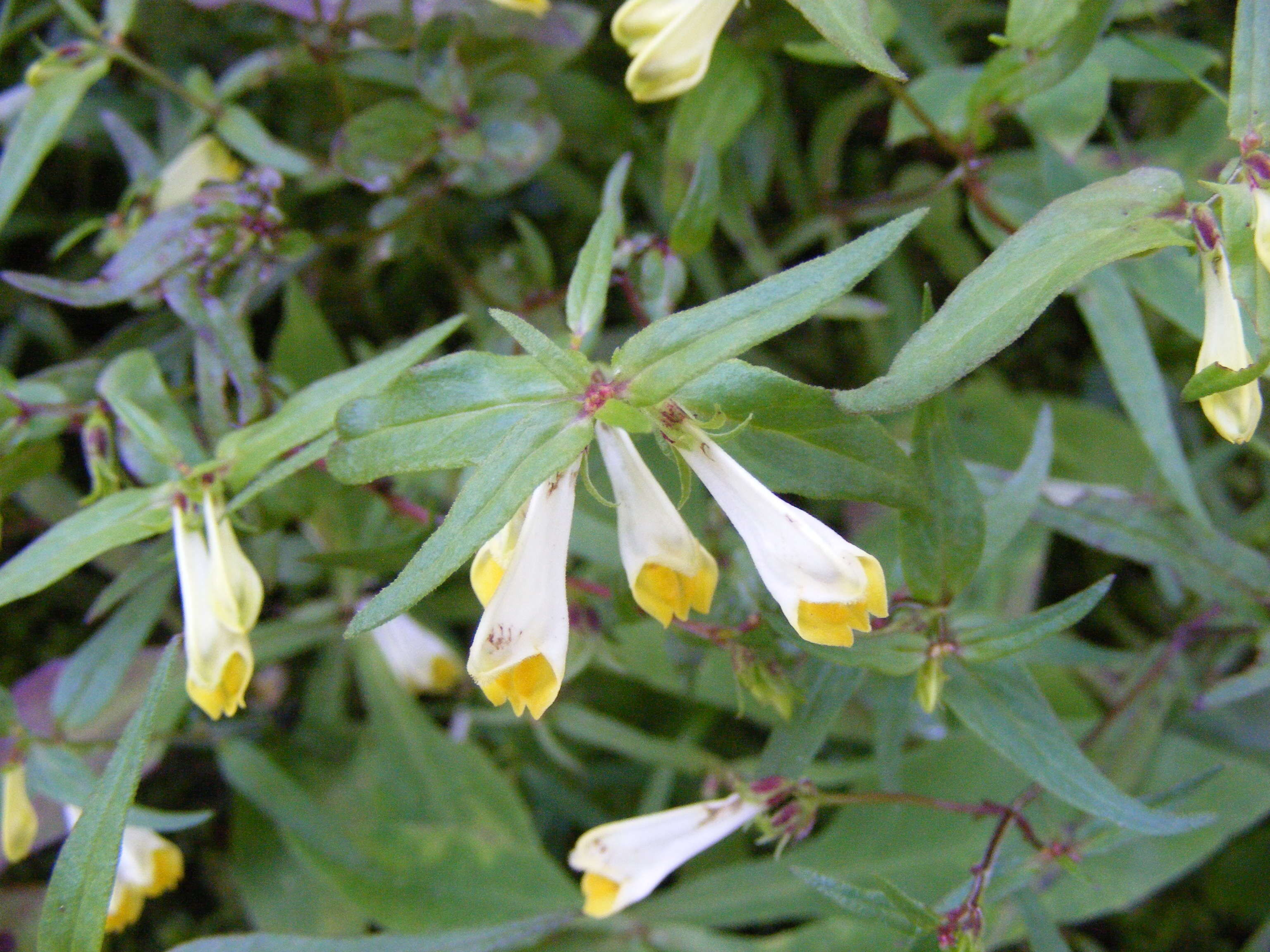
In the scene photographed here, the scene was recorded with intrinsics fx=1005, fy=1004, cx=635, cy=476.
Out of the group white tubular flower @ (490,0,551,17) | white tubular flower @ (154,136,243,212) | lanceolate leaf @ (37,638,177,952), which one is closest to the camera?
lanceolate leaf @ (37,638,177,952)

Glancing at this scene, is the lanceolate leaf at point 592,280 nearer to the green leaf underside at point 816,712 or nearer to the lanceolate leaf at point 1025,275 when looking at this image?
the lanceolate leaf at point 1025,275

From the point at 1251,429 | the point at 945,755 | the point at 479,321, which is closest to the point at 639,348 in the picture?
the point at 1251,429

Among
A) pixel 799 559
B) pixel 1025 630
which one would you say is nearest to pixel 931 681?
pixel 1025 630

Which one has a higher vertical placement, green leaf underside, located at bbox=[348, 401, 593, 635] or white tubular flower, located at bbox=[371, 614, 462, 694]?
green leaf underside, located at bbox=[348, 401, 593, 635]

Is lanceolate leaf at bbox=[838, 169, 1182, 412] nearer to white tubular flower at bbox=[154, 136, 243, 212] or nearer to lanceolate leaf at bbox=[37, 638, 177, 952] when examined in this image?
lanceolate leaf at bbox=[37, 638, 177, 952]

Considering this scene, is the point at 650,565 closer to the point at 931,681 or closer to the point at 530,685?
the point at 530,685

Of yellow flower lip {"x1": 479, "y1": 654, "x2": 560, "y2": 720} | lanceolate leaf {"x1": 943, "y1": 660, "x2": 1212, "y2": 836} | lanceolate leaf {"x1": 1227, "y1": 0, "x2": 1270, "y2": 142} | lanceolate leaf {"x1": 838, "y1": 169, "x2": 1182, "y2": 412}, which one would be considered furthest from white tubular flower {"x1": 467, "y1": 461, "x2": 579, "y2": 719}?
lanceolate leaf {"x1": 1227, "y1": 0, "x2": 1270, "y2": 142}

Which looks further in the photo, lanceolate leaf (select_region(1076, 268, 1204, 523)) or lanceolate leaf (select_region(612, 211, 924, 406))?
lanceolate leaf (select_region(1076, 268, 1204, 523))
